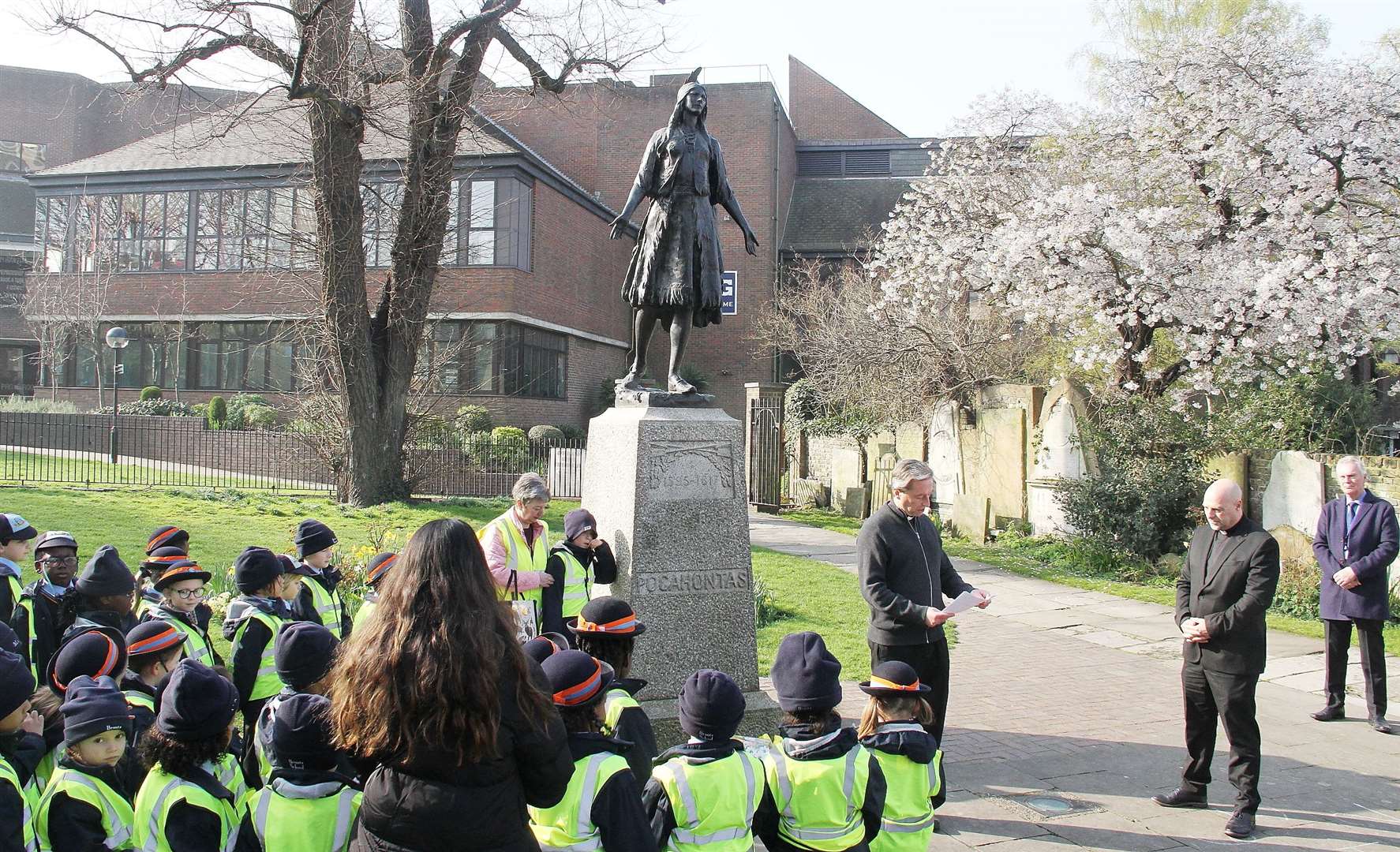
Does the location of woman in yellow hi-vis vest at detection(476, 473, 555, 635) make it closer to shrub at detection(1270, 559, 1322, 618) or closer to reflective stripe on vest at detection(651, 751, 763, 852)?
reflective stripe on vest at detection(651, 751, 763, 852)

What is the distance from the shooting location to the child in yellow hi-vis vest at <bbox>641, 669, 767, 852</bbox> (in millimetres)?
3100

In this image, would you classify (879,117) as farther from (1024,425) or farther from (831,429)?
(1024,425)

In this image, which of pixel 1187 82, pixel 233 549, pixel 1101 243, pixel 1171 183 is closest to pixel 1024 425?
pixel 1101 243

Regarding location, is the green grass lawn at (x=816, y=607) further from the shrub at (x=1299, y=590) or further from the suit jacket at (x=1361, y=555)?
the shrub at (x=1299, y=590)

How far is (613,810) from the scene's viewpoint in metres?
2.91

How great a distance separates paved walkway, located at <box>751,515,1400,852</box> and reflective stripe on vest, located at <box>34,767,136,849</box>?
348 cm

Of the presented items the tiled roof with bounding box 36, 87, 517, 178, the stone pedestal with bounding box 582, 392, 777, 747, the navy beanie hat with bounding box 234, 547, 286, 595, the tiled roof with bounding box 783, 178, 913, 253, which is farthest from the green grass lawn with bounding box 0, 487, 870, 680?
the tiled roof with bounding box 783, 178, 913, 253

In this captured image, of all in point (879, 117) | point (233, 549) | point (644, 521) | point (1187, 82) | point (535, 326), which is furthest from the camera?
point (879, 117)

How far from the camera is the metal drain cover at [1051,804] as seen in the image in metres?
5.30

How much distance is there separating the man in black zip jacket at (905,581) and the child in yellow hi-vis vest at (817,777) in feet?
5.47

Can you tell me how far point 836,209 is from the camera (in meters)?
37.1

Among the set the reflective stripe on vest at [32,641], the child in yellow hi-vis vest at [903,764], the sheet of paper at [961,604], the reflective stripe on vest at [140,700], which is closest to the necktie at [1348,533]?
the sheet of paper at [961,604]

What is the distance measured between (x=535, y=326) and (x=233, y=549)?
15924mm

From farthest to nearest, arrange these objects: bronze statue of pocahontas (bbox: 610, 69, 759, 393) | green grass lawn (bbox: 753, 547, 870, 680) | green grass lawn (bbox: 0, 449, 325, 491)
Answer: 1. green grass lawn (bbox: 0, 449, 325, 491)
2. green grass lawn (bbox: 753, 547, 870, 680)
3. bronze statue of pocahontas (bbox: 610, 69, 759, 393)
